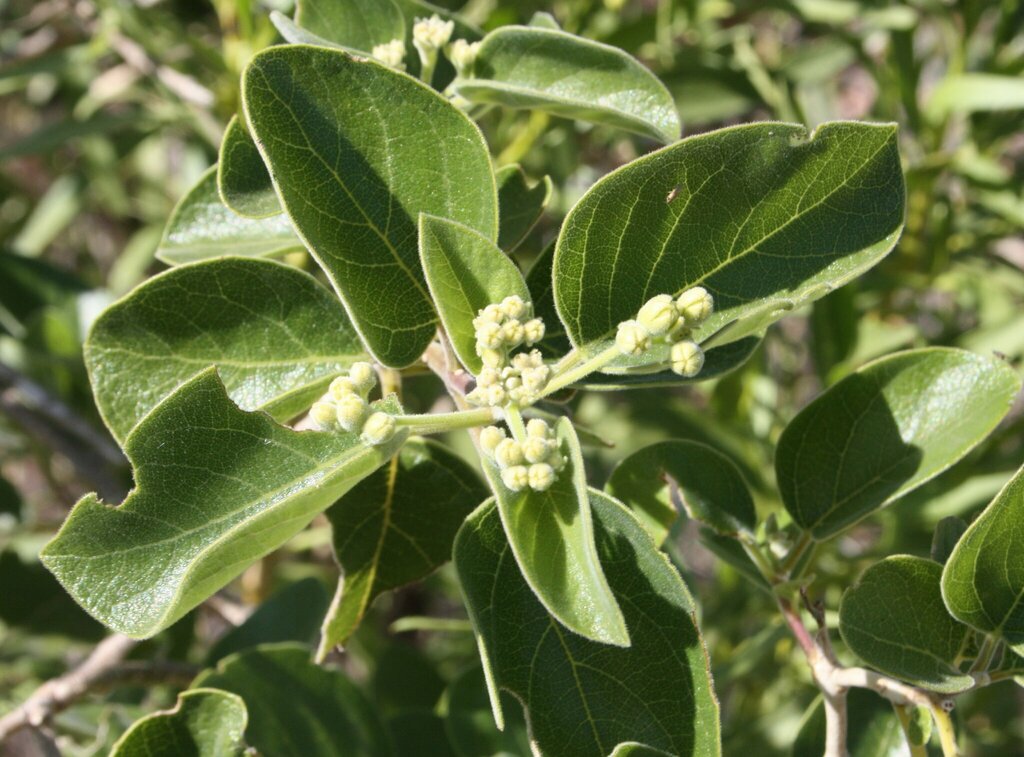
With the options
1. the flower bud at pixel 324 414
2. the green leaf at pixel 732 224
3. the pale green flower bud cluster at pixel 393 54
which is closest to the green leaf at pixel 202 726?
the flower bud at pixel 324 414

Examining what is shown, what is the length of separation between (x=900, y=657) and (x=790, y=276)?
376 mm

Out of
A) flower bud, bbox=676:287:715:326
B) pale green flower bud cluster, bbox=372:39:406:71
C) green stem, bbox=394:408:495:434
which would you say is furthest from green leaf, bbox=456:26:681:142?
green stem, bbox=394:408:495:434

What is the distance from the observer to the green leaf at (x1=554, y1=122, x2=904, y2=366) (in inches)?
35.6

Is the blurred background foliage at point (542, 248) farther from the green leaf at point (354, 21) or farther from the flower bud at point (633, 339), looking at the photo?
the flower bud at point (633, 339)

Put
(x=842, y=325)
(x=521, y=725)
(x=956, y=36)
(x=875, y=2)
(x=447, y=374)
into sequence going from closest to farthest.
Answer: (x=447, y=374) < (x=521, y=725) < (x=842, y=325) < (x=875, y=2) < (x=956, y=36)

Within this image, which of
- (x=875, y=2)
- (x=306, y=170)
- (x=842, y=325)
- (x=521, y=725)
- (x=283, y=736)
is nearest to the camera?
(x=306, y=170)

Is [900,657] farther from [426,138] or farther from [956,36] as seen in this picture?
[956,36]

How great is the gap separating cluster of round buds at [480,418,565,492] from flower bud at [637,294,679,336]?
0.39 ft

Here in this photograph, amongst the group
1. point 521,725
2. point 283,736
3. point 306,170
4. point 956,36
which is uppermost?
point 306,170

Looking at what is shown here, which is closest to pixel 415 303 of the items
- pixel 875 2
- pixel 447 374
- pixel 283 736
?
pixel 447 374

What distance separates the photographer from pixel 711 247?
3.13ft

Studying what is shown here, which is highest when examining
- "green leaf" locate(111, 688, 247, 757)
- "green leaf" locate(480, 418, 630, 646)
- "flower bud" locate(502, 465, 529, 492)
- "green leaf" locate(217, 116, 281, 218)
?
"green leaf" locate(217, 116, 281, 218)

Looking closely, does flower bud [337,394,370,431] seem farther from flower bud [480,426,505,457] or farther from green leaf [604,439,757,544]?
green leaf [604,439,757,544]

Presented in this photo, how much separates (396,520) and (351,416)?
342 millimetres
